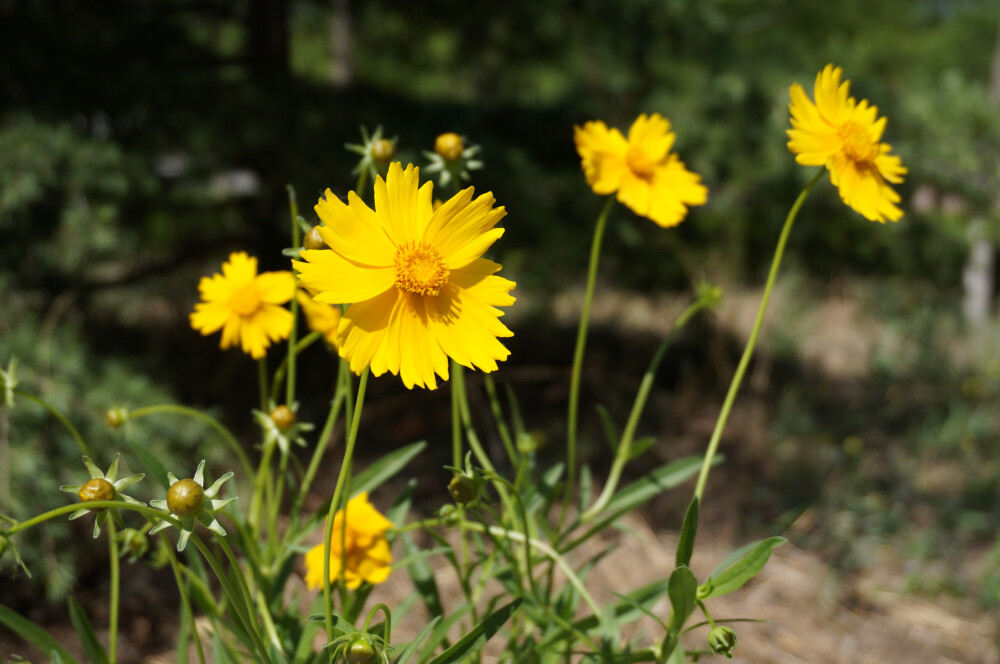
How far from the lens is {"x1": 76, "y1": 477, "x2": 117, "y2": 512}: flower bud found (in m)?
0.56

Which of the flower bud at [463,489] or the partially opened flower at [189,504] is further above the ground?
the flower bud at [463,489]

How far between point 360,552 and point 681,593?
36 centimetres

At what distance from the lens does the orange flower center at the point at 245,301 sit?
2.85ft

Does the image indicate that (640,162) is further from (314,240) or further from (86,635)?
(86,635)

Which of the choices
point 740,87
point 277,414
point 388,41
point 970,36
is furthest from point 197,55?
point 970,36

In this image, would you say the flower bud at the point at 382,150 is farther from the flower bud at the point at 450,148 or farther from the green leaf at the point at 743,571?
the green leaf at the point at 743,571

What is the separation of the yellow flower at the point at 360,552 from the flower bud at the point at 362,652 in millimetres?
216

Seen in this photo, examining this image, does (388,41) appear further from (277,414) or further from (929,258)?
(277,414)

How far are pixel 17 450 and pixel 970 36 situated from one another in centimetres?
1041

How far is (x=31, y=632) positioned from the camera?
0.79 m

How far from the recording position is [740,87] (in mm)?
2199

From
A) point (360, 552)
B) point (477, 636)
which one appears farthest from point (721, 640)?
point (360, 552)

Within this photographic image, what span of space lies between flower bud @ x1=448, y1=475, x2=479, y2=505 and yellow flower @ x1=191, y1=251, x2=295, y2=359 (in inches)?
12.6

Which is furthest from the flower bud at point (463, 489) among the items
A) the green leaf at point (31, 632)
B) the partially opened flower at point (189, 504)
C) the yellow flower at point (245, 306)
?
the green leaf at point (31, 632)
